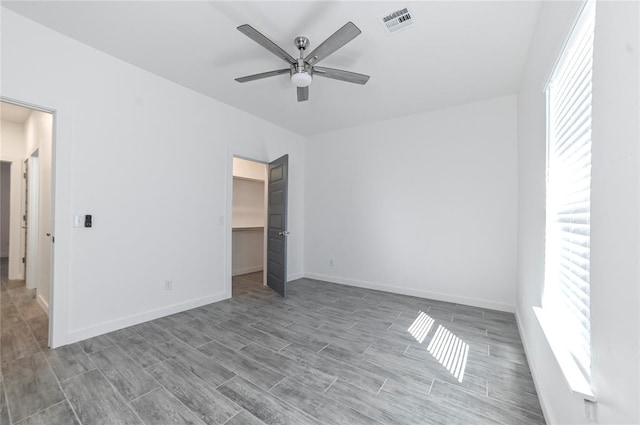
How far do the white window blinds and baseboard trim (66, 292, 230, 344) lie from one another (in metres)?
3.54

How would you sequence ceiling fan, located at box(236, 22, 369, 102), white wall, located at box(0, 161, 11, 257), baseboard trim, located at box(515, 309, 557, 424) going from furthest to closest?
1. white wall, located at box(0, 161, 11, 257)
2. ceiling fan, located at box(236, 22, 369, 102)
3. baseboard trim, located at box(515, 309, 557, 424)

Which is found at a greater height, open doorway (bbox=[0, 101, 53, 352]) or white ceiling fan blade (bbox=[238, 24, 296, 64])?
white ceiling fan blade (bbox=[238, 24, 296, 64])

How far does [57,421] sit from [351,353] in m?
1.98

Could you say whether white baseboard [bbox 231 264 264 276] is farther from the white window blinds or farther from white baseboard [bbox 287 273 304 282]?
the white window blinds

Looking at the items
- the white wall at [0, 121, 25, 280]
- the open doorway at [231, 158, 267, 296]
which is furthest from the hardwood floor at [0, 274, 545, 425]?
the open doorway at [231, 158, 267, 296]

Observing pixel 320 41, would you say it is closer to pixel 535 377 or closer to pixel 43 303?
pixel 535 377

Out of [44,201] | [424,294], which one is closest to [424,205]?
[424,294]

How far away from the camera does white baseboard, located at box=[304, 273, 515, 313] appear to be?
134 inches

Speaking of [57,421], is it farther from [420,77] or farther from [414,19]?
[420,77]

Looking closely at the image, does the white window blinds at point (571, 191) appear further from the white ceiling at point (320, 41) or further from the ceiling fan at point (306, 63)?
the ceiling fan at point (306, 63)

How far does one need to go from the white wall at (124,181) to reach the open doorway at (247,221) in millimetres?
1491

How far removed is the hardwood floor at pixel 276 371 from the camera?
1615 millimetres

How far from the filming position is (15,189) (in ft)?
15.1

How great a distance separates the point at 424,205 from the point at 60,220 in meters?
4.23
